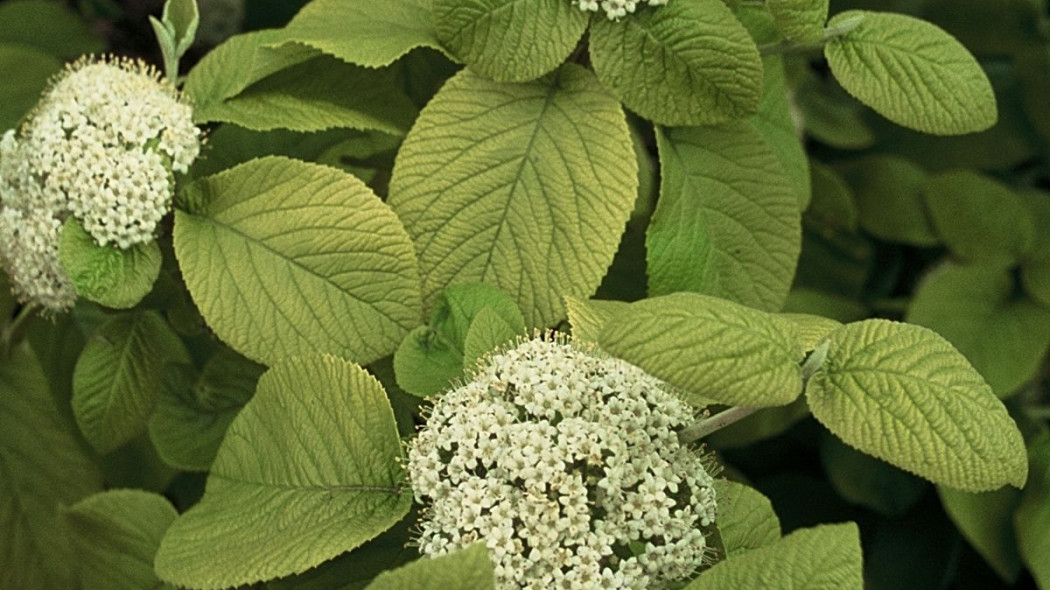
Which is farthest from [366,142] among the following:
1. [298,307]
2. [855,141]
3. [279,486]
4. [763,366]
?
[855,141]

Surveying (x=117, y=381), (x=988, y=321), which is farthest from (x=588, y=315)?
(x=988, y=321)

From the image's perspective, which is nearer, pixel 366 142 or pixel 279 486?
pixel 279 486

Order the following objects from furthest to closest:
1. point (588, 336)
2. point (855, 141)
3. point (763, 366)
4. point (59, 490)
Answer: point (855, 141) < point (59, 490) < point (588, 336) < point (763, 366)

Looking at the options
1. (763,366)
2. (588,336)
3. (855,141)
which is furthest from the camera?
(855,141)

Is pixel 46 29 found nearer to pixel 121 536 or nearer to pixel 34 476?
pixel 34 476

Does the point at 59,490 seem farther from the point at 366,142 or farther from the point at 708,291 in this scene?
the point at 708,291

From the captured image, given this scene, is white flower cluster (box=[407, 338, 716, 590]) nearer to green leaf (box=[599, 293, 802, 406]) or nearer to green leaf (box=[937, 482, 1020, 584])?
green leaf (box=[599, 293, 802, 406])
